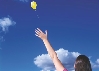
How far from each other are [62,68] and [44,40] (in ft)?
3.77

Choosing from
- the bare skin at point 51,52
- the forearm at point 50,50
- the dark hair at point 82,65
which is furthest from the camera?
the forearm at point 50,50

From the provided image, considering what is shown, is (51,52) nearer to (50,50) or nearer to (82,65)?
(50,50)

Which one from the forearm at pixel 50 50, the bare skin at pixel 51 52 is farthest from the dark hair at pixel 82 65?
the forearm at pixel 50 50

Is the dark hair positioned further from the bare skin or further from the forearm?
the forearm

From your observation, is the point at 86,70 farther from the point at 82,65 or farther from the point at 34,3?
the point at 34,3

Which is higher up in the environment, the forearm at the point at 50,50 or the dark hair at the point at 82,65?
the forearm at the point at 50,50

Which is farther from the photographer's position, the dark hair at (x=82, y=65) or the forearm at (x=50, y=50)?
the forearm at (x=50, y=50)

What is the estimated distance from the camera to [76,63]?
3320mm

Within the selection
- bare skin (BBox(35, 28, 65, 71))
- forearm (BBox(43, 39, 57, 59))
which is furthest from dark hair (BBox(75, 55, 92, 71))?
forearm (BBox(43, 39, 57, 59))

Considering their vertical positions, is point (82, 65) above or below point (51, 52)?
below

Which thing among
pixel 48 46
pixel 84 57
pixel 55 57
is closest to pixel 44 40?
pixel 48 46

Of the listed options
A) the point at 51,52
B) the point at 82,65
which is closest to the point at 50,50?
the point at 51,52

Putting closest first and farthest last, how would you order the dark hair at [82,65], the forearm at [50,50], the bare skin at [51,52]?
1. the dark hair at [82,65]
2. the bare skin at [51,52]
3. the forearm at [50,50]

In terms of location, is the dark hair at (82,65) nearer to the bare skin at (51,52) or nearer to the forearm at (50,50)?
the bare skin at (51,52)
